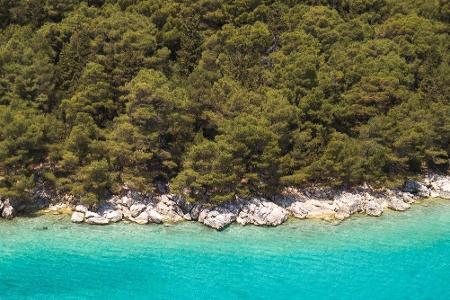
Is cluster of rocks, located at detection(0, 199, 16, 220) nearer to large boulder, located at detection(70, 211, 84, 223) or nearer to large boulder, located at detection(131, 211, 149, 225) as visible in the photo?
large boulder, located at detection(70, 211, 84, 223)

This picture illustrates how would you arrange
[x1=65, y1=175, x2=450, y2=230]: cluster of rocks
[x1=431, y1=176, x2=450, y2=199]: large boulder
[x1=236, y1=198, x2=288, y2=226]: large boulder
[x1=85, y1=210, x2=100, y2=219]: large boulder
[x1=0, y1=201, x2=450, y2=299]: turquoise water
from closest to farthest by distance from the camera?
[x1=0, y1=201, x2=450, y2=299]: turquoise water
[x1=85, y1=210, x2=100, y2=219]: large boulder
[x1=65, y1=175, x2=450, y2=230]: cluster of rocks
[x1=236, y1=198, x2=288, y2=226]: large boulder
[x1=431, y1=176, x2=450, y2=199]: large boulder

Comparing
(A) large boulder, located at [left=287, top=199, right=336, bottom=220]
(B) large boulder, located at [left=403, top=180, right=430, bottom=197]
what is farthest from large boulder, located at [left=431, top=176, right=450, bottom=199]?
(A) large boulder, located at [left=287, top=199, right=336, bottom=220]

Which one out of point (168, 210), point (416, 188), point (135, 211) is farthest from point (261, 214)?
point (416, 188)

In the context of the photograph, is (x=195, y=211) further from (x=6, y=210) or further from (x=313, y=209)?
(x=6, y=210)

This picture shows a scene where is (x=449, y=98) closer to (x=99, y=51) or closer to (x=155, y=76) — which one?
(x=155, y=76)

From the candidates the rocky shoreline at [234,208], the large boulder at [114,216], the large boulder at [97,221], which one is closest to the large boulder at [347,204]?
the rocky shoreline at [234,208]

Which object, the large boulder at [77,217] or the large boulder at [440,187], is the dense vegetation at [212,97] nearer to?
the large boulder at [77,217]

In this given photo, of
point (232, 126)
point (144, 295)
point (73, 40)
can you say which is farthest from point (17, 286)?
point (73, 40)
